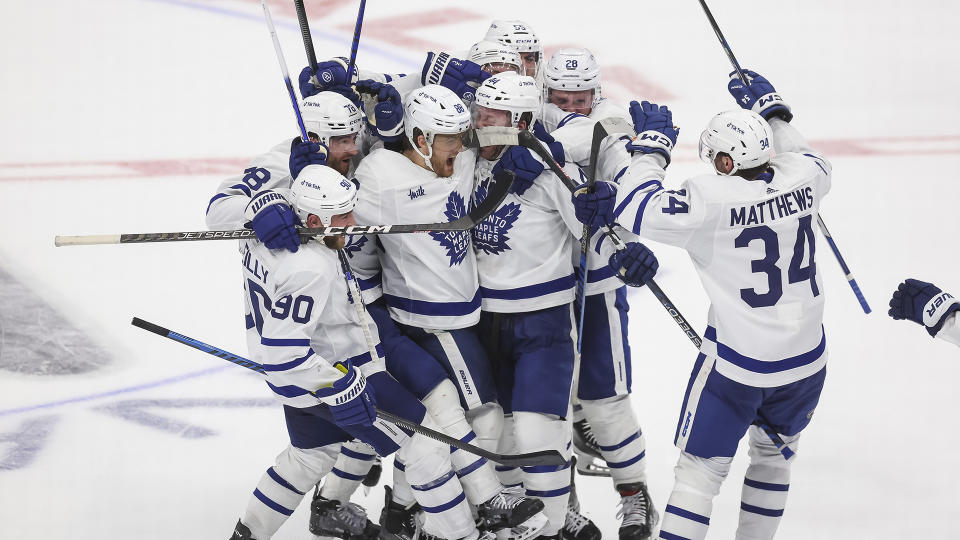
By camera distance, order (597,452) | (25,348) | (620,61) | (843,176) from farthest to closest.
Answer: (620,61) → (843,176) → (25,348) → (597,452)

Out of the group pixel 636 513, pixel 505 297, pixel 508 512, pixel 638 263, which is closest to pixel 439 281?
pixel 505 297

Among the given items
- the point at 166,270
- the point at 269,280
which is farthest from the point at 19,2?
the point at 269,280

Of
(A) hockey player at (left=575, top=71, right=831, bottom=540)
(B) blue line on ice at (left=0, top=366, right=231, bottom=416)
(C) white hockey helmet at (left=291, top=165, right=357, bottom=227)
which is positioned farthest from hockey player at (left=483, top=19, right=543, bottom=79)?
(B) blue line on ice at (left=0, top=366, right=231, bottom=416)

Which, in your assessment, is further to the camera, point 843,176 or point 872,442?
point 843,176

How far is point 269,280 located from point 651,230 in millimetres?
1142

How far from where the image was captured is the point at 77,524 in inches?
169

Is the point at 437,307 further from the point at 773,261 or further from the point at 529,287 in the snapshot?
the point at 773,261

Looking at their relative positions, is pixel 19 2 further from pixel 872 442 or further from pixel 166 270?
pixel 872 442

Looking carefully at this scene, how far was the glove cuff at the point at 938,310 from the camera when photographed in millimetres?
Result: 3549

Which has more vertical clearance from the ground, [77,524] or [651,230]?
[651,230]

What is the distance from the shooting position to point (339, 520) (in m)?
4.07

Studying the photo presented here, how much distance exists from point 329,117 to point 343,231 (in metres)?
0.53

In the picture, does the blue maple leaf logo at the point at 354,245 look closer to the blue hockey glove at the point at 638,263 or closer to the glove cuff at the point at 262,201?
the glove cuff at the point at 262,201

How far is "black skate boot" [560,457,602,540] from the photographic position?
14.0ft
